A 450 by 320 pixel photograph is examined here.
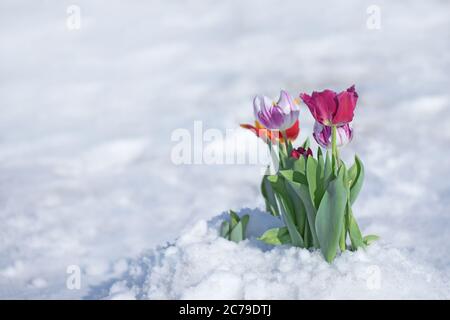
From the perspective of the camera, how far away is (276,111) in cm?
182

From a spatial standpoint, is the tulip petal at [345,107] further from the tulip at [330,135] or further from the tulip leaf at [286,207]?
the tulip leaf at [286,207]

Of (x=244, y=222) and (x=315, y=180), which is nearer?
(x=315, y=180)

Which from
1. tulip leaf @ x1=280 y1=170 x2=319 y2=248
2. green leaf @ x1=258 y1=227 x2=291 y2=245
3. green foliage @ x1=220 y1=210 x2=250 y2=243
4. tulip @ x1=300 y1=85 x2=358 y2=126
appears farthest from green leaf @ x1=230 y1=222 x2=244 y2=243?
tulip @ x1=300 y1=85 x2=358 y2=126

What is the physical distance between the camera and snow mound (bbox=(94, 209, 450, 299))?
A: 68.7 inches

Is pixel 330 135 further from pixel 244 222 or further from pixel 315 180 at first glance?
pixel 244 222

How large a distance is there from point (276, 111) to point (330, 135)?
0.52ft

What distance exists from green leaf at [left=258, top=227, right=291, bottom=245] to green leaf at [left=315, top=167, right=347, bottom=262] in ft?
0.47

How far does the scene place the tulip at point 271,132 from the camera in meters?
2.02

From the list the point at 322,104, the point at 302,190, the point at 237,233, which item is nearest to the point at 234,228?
the point at 237,233

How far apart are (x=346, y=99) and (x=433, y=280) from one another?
57cm

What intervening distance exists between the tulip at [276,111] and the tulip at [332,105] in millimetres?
100

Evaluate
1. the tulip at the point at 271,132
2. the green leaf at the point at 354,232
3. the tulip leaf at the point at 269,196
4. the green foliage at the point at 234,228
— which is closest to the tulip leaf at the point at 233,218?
the green foliage at the point at 234,228
